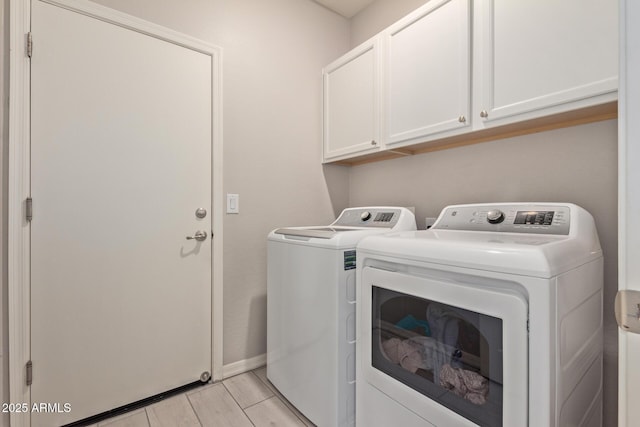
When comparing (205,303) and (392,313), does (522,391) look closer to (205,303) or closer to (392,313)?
(392,313)

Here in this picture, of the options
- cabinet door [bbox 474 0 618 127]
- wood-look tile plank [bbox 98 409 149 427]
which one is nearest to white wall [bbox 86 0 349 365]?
wood-look tile plank [bbox 98 409 149 427]

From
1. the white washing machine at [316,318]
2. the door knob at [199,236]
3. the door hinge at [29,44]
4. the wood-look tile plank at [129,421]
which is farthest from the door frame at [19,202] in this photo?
the white washing machine at [316,318]

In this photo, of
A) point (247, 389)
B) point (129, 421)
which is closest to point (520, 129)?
point (247, 389)

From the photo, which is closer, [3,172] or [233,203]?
[3,172]

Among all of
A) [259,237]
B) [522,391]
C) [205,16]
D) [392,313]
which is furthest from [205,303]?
[205,16]

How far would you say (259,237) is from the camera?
2078 mm

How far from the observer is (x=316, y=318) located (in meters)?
1.45

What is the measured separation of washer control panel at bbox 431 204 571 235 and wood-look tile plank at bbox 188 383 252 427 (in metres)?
1.41

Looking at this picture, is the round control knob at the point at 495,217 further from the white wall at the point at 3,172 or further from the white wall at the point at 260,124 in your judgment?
the white wall at the point at 3,172

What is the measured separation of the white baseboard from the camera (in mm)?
1931

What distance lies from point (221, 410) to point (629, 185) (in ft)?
6.12

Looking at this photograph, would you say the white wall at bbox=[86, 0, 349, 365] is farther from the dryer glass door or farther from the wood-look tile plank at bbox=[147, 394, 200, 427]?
the dryer glass door

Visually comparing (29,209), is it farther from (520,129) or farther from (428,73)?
(520,129)

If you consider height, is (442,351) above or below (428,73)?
below
